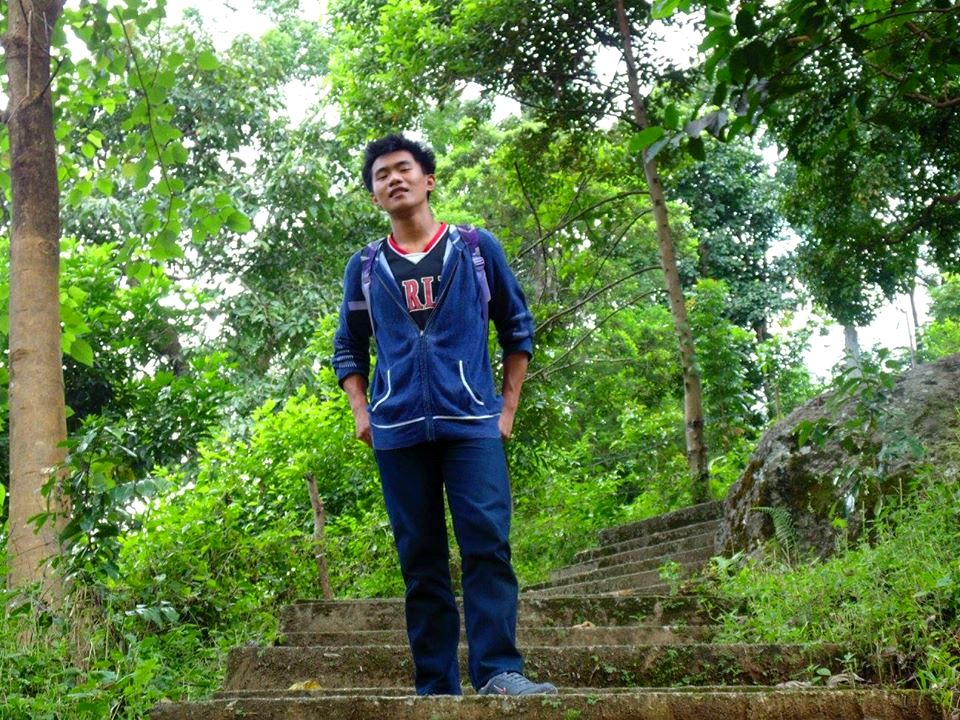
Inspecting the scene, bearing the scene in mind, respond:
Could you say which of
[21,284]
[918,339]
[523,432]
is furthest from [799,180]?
[918,339]

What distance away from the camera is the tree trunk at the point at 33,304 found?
15.4 ft

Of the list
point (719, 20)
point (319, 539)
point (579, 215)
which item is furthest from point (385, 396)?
point (579, 215)

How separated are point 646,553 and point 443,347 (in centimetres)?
537

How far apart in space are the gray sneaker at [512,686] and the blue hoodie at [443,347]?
676mm

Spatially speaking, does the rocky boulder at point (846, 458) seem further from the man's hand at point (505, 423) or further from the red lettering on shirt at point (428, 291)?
the red lettering on shirt at point (428, 291)

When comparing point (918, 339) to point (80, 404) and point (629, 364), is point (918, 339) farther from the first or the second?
point (80, 404)

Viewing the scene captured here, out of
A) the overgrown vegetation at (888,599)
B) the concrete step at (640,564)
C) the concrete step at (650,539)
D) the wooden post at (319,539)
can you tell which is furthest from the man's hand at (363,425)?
the concrete step at (650,539)

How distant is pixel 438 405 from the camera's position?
3.32 metres

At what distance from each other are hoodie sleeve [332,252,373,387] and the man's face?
205mm

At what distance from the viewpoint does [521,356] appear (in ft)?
11.7

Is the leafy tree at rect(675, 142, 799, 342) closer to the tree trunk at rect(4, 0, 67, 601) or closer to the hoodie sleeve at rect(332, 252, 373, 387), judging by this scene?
the tree trunk at rect(4, 0, 67, 601)

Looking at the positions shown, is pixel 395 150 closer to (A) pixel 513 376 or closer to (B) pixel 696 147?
(A) pixel 513 376

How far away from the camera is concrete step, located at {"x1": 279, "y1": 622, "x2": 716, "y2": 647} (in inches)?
184

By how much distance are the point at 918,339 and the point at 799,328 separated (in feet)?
15.9
